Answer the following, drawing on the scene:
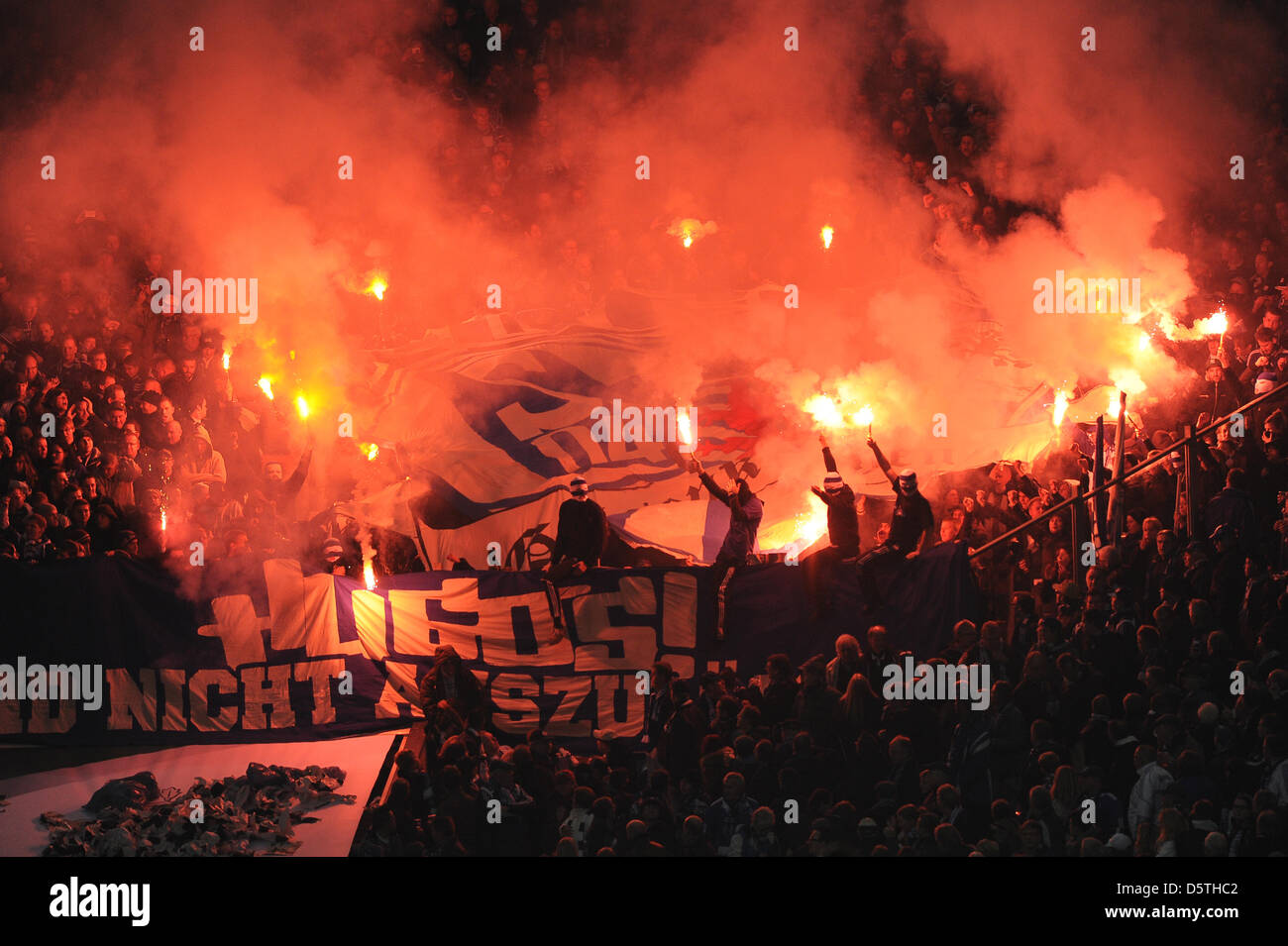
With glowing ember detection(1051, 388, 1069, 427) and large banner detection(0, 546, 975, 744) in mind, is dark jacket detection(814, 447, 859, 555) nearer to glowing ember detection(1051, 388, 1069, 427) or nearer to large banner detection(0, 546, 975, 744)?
large banner detection(0, 546, 975, 744)

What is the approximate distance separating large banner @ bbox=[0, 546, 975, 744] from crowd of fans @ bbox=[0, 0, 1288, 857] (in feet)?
1.02

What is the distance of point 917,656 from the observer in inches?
296

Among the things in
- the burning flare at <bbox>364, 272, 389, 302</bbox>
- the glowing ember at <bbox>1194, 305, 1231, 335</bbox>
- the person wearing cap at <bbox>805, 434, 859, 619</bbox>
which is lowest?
the person wearing cap at <bbox>805, 434, 859, 619</bbox>

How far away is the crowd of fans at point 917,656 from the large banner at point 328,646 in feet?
1.02

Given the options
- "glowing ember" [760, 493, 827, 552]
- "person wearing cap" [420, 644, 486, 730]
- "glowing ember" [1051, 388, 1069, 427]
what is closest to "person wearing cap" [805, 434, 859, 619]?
"glowing ember" [760, 493, 827, 552]

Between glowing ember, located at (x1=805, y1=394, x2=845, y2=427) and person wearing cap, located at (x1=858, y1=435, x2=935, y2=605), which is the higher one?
glowing ember, located at (x1=805, y1=394, x2=845, y2=427)

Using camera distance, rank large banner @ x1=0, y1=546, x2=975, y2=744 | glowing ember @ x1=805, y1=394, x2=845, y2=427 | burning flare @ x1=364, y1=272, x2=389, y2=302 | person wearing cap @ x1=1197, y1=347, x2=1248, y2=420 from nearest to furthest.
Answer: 1. large banner @ x1=0, y1=546, x2=975, y2=744
2. person wearing cap @ x1=1197, y1=347, x2=1248, y2=420
3. glowing ember @ x1=805, y1=394, x2=845, y2=427
4. burning flare @ x1=364, y1=272, x2=389, y2=302

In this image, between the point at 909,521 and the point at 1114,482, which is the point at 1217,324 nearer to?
the point at 1114,482

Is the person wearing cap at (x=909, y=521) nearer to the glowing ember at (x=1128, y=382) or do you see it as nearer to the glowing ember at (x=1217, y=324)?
the glowing ember at (x=1128, y=382)

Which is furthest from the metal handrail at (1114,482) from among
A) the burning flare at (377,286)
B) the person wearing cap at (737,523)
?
the burning flare at (377,286)

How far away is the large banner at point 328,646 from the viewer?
7.87 m

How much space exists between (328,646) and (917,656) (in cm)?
353

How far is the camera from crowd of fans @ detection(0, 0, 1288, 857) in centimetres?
639

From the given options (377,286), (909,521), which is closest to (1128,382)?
(909,521)
